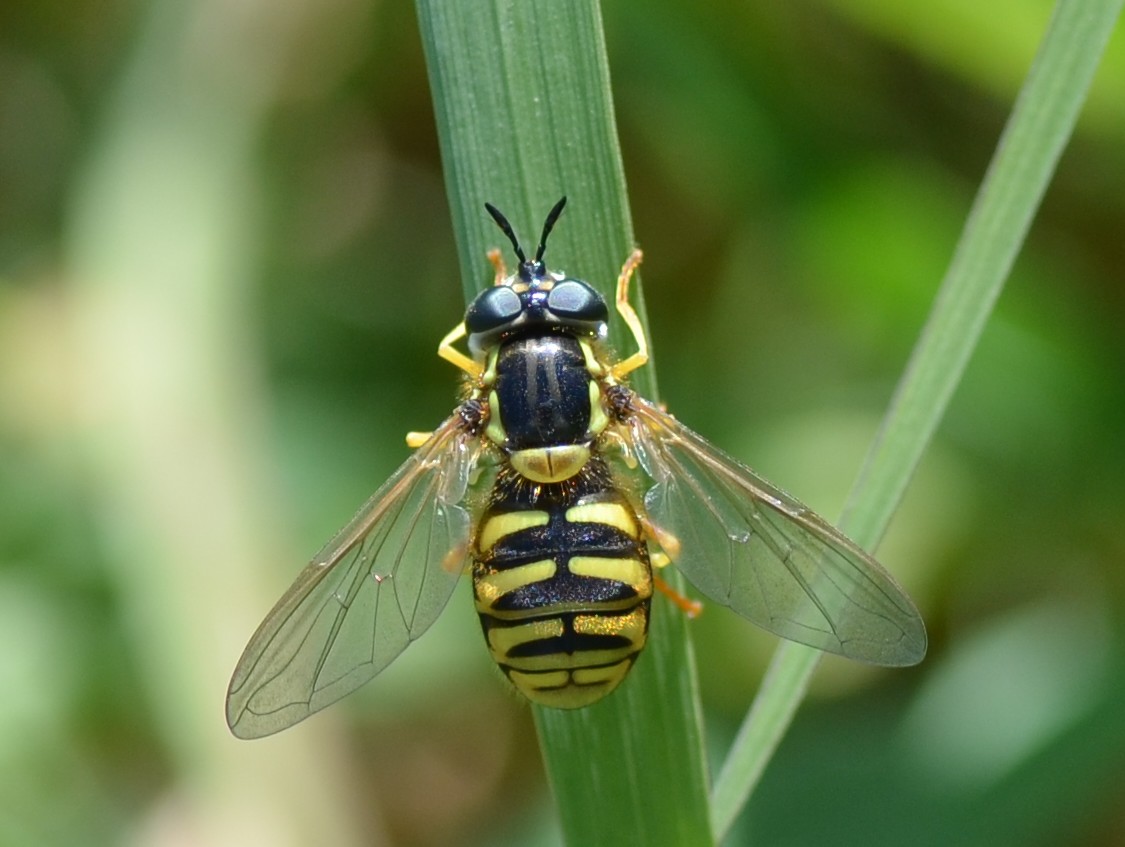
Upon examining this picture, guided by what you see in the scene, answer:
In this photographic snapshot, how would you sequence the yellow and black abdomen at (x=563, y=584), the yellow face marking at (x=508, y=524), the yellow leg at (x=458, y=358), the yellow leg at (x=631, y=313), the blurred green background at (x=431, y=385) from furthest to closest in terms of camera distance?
the blurred green background at (x=431, y=385)
the yellow leg at (x=458, y=358)
the yellow face marking at (x=508, y=524)
the yellow leg at (x=631, y=313)
the yellow and black abdomen at (x=563, y=584)

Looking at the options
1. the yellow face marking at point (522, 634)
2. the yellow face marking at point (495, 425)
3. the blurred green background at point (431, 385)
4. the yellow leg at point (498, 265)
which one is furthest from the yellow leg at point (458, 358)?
the blurred green background at point (431, 385)

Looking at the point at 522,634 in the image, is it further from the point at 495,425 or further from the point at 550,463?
the point at 495,425

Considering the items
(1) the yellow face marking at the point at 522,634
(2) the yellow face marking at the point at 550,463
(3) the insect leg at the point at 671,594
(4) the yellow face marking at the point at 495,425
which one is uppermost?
(4) the yellow face marking at the point at 495,425

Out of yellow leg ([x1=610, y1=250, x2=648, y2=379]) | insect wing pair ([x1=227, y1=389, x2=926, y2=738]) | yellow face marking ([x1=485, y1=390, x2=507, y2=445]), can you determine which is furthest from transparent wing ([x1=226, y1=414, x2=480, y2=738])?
yellow leg ([x1=610, y1=250, x2=648, y2=379])

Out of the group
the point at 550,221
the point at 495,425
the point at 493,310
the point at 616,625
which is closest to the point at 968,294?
the point at 550,221

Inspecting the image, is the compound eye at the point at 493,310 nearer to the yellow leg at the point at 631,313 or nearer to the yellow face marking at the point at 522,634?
the yellow leg at the point at 631,313

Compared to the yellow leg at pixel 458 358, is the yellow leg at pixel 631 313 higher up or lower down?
lower down
